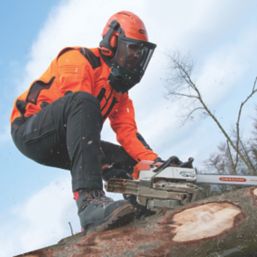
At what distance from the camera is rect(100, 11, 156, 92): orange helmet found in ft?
12.4

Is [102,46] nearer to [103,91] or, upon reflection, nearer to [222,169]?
[103,91]

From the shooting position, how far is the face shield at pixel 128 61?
379 cm

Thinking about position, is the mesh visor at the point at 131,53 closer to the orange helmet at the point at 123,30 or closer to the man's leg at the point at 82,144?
the orange helmet at the point at 123,30

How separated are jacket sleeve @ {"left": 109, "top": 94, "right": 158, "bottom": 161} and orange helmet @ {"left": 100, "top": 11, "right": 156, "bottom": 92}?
0.52 meters

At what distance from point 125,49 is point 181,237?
6.41ft

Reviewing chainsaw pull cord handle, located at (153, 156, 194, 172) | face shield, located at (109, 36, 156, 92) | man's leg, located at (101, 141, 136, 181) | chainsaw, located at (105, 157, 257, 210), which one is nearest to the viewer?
chainsaw, located at (105, 157, 257, 210)

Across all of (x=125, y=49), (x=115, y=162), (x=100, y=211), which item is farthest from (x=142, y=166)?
(x=100, y=211)

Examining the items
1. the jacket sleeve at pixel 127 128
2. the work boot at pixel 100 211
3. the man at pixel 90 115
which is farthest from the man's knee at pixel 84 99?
the jacket sleeve at pixel 127 128

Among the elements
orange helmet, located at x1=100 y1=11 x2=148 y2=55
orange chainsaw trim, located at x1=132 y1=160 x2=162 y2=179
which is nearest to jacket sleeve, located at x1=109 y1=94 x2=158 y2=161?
orange chainsaw trim, located at x1=132 y1=160 x2=162 y2=179

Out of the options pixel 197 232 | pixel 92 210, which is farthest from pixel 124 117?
pixel 197 232

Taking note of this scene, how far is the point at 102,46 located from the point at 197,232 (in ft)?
6.75

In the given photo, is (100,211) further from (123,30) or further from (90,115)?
(123,30)

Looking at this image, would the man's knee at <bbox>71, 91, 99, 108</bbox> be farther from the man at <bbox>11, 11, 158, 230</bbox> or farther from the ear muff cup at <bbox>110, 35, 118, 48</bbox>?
the ear muff cup at <bbox>110, 35, 118, 48</bbox>

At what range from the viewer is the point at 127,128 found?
448cm
